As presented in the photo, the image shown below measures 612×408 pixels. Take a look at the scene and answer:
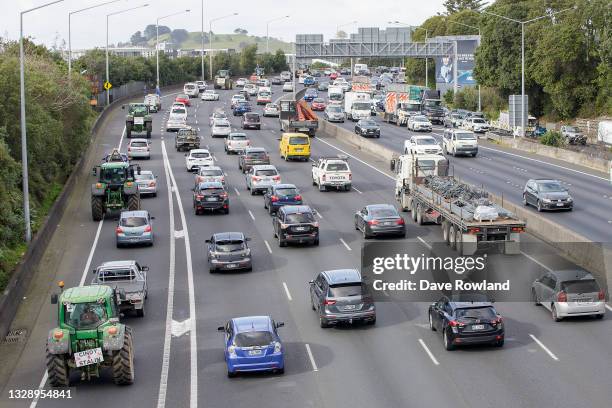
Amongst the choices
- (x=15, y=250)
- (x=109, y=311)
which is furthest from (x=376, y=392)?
(x=15, y=250)

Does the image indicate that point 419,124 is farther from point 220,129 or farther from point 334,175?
point 334,175

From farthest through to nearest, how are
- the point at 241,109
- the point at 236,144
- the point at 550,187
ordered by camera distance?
the point at 241,109 → the point at 236,144 → the point at 550,187

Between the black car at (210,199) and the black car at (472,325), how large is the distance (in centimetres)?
2341

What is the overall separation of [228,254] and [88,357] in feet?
45.7

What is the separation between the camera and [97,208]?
49250mm

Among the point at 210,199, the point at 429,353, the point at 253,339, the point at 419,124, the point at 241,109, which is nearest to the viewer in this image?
the point at 253,339

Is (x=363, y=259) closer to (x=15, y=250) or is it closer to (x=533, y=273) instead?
(x=533, y=273)

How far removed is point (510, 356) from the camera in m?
27.4

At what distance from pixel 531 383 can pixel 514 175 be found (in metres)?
39.6

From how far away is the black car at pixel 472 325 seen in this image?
1085 inches

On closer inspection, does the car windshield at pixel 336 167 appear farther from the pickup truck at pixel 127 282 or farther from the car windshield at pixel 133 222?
the pickup truck at pixel 127 282

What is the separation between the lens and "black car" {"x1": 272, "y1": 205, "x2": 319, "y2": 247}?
4200 centimetres

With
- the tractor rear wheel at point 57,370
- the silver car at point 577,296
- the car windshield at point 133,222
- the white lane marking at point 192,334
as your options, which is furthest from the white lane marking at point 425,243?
the tractor rear wheel at point 57,370

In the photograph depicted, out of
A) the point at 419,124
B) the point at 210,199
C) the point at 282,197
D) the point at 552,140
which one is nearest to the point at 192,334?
the point at 282,197
